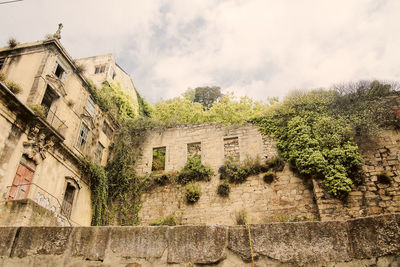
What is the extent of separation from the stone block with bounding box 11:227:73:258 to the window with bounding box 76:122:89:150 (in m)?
11.7

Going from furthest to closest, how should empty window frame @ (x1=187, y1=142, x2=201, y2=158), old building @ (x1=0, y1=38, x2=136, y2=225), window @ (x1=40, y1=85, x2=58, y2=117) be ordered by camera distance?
empty window frame @ (x1=187, y1=142, x2=201, y2=158)
window @ (x1=40, y1=85, x2=58, y2=117)
old building @ (x1=0, y1=38, x2=136, y2=225)

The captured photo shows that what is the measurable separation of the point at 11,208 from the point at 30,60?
7.28 m

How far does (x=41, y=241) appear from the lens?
2.85 m

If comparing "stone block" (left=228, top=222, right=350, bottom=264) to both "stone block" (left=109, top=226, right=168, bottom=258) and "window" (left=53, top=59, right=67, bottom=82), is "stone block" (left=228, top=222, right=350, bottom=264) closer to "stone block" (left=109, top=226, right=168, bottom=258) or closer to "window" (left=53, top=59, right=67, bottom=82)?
"stone block" (left=109, top=226, right=168, bottom=258)

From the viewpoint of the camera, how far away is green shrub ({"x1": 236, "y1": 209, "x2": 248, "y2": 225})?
1170 centimetres

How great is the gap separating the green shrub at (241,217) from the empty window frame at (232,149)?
2.48 metres

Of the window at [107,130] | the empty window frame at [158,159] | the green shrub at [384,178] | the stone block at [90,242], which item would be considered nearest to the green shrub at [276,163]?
the green shrub at [384,178]

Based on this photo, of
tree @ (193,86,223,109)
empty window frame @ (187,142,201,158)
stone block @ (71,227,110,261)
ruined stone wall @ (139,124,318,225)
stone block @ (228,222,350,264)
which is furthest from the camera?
tree @ (193,86,223,109)

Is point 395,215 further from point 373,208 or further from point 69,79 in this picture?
point 69,79

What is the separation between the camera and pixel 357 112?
11859mm

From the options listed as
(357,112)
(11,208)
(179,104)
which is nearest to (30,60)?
(11,208)

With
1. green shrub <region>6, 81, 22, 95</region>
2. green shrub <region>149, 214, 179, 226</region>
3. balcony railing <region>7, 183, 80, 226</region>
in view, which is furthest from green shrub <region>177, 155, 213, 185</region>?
green shrub <region>6, 81, 22, 95</region>

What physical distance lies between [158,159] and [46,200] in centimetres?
555

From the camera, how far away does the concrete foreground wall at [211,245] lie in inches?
93.7
